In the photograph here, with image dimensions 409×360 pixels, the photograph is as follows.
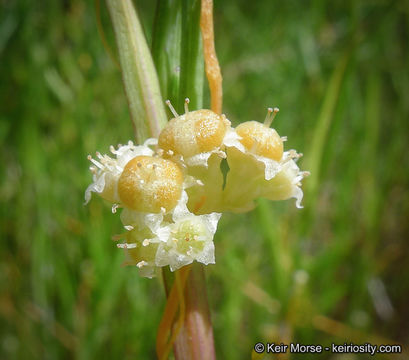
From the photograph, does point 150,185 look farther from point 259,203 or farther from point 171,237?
point 259,203

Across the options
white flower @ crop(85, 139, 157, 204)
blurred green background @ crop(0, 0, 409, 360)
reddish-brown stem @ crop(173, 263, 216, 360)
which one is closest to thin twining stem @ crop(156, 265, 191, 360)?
reddish-brown stem @ crop(173, 263, 216, 360)

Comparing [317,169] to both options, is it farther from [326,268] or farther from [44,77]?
[44,77]

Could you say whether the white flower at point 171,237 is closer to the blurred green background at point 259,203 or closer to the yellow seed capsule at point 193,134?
the yellow seed capsule at point 193,134

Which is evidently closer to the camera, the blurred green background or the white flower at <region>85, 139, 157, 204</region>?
the white flower at <region>85, 139, 157, 204</region>

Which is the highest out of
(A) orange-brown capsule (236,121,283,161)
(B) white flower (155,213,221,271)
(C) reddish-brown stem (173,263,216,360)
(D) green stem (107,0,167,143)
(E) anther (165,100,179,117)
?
(D) green stem (107,0,167,143)

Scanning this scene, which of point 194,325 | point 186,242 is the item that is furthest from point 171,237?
point 194,325

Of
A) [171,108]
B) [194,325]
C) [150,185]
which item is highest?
[171,108]

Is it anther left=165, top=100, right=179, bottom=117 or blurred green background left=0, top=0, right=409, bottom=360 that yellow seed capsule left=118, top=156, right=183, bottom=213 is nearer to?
anther left=165, top=100, right=179, bottom=117
